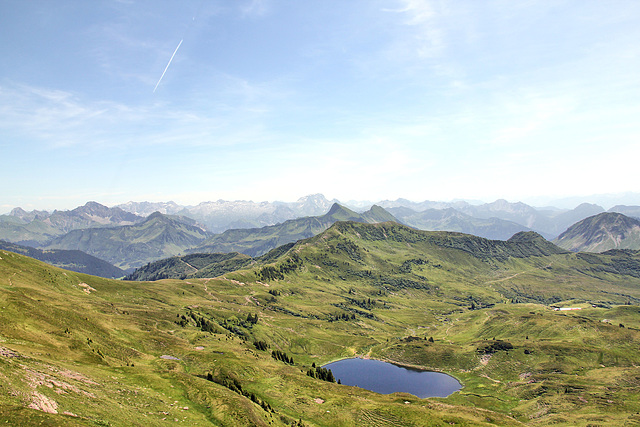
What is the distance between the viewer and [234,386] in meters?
103

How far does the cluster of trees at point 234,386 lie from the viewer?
330ft

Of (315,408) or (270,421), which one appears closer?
(270,421)

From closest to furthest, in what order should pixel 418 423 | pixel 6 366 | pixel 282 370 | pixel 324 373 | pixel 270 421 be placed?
1. pixel 6 366
2. pixel 270 421
3. pixel 418 423
4. pixel 282 370
5. pixel 324 373

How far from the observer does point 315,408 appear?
4230 inches

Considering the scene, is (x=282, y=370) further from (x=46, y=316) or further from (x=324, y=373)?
(x=46, y=316)

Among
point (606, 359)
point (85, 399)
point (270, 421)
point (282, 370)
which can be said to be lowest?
point (606, 359)

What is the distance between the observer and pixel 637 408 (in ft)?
396

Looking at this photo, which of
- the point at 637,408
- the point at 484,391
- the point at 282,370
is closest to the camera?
the point at 637,408

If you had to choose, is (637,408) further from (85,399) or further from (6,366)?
(6,366)

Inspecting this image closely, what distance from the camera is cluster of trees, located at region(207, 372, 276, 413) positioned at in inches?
3960

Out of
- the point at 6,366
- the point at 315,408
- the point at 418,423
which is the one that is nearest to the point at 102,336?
the point at 6,366

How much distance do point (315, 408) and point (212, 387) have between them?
1465 inches

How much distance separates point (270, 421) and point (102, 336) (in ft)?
229

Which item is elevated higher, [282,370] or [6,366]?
[6,366]
